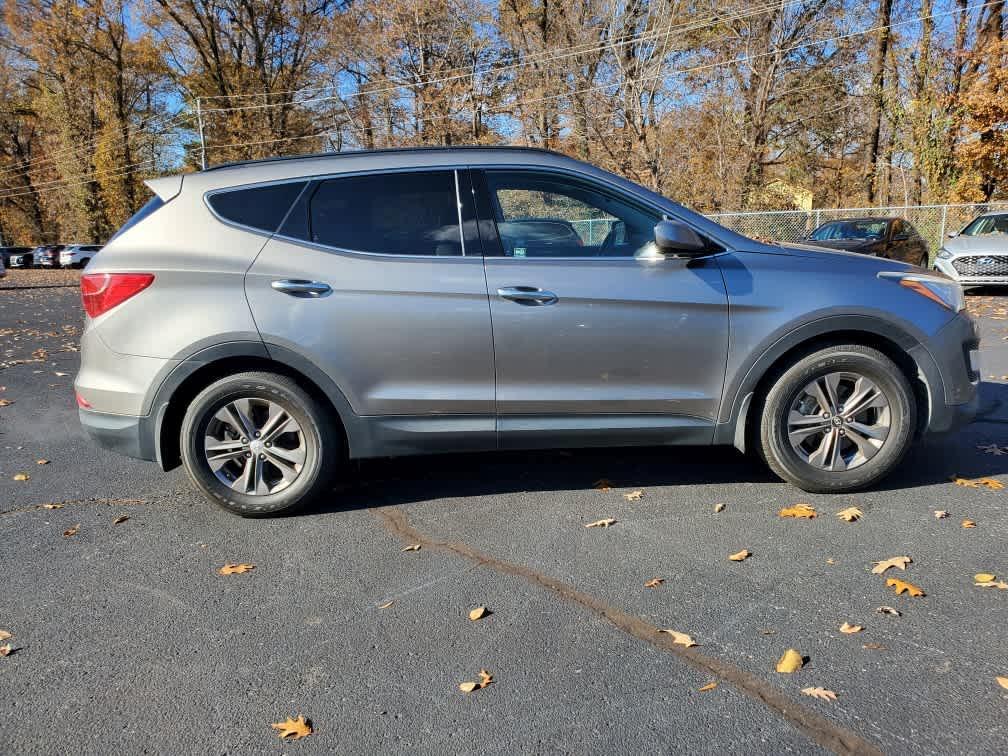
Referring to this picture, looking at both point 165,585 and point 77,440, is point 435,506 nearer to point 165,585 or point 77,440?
point 165,585

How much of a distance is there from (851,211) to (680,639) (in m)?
20.6

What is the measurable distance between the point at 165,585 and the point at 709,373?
281cm

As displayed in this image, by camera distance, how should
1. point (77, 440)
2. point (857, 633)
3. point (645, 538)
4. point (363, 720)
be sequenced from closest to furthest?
point (363, 720)
point (857, 633)
point (645, 538)
point (77, 440)

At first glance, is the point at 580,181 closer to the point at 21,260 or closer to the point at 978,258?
the point at 978,258

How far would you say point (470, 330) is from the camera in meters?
3.70

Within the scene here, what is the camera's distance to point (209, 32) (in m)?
40.2

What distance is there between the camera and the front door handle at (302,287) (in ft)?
12.0

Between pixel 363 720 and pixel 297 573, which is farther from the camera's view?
pixel 297 573

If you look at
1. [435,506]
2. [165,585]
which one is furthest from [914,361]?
[165,585]

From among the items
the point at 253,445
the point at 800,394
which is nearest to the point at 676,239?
the point at 800,394

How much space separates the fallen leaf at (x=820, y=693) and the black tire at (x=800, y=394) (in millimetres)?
1730

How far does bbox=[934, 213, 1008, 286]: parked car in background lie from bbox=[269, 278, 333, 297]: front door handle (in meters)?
14.0

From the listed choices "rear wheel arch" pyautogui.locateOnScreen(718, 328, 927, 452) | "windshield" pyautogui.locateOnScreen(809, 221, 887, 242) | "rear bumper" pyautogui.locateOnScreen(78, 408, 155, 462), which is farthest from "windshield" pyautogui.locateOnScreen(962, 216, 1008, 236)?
"rear bumper" pyautogui.locateOnScreen(78, 408, 155, 462)

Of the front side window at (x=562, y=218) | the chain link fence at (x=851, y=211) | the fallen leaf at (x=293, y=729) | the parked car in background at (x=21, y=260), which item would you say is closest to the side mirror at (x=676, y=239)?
the front side window at (x=562, y=218)
